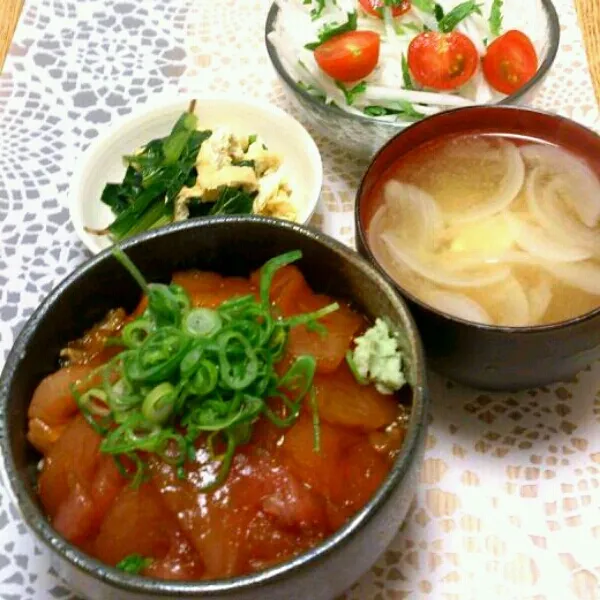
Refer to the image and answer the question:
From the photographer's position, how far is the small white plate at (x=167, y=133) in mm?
1767

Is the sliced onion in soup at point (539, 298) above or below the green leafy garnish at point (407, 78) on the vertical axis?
below

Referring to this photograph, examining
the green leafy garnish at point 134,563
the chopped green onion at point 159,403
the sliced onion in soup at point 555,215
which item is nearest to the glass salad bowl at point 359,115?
the sliced onion in soup at point 555,215

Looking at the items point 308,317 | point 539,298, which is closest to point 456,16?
point 539,298

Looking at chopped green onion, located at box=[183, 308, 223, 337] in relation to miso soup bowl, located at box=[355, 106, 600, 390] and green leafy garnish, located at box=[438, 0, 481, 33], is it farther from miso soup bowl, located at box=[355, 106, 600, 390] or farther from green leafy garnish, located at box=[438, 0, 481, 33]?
green leafy garnish, located at box=[438, 0, 481, 33]

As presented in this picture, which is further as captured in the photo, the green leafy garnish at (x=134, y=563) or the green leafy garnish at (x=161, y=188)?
the green leafy garnish at (x=161, y=188)

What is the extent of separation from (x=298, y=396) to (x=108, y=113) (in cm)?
123

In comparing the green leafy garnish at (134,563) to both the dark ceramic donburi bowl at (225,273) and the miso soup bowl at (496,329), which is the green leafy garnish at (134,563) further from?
the miso soup bowl at (496,329)

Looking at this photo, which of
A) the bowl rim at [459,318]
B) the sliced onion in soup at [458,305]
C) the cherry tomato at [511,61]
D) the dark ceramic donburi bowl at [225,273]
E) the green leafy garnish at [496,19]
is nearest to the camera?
the dark ceramic donburi bowl at [225,273]

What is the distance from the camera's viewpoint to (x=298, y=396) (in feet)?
3.72

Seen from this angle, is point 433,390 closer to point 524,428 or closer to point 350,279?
point 524,428

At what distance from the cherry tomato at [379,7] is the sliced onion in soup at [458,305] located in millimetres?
915

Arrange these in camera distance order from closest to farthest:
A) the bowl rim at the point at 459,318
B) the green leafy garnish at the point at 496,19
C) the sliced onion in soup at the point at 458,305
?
the bowl rim at the point at 459,318 < the sliced onion in soup at the point at 458,305 < the green leafy garnish at the point at 496,19

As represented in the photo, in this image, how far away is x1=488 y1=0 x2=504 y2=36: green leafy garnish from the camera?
1930mm

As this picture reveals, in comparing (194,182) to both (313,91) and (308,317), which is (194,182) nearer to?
(313,91)
